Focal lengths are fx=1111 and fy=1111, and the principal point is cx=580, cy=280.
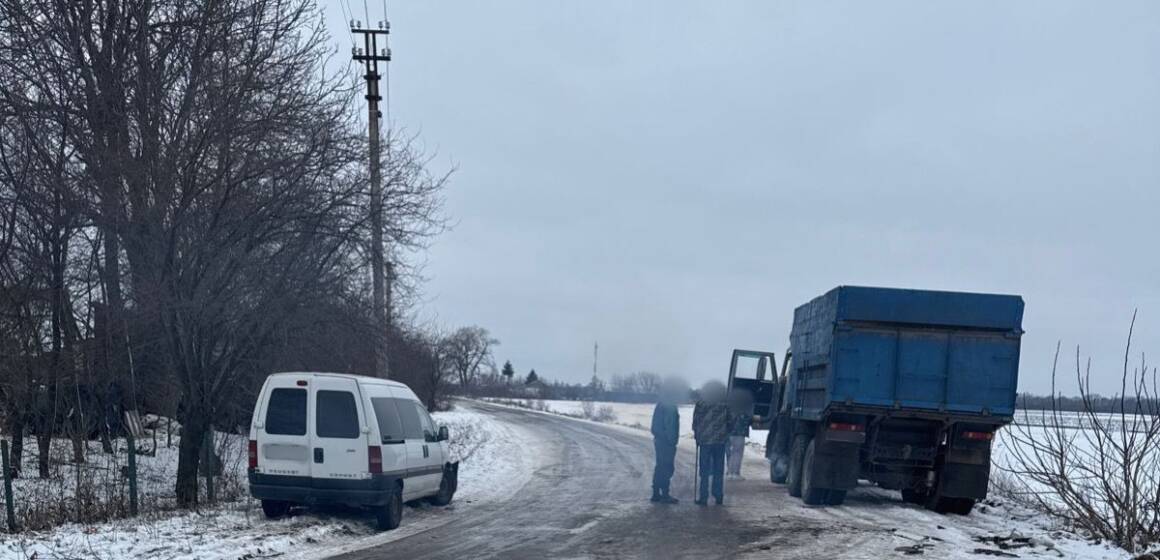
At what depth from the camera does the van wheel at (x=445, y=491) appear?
17047 mm

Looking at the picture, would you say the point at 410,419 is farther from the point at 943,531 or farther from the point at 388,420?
the point at 943,531

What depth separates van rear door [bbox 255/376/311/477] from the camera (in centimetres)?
1382

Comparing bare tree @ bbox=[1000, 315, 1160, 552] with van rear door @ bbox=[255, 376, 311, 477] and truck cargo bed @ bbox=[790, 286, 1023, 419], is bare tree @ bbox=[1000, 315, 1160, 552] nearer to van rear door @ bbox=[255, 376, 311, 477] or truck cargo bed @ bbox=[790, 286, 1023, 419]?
truck cargo bed @ bbox=[790, 286, 1023, 419]

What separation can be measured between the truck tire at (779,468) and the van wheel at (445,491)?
6927 mm

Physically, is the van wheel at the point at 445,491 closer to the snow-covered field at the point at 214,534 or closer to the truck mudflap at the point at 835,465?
the snow-covered field at the point at 214,534

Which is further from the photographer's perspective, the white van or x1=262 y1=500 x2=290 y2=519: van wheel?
x1=262 y1=500 x2=290 y2=519: van wheel

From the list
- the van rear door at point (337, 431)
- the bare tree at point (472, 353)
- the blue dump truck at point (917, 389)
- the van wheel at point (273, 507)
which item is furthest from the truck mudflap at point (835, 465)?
the bare tree at point (472, 353)

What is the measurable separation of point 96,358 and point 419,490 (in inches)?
242

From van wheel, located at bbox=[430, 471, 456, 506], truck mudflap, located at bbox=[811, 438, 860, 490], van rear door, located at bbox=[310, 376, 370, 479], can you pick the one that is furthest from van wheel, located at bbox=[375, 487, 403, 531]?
truck mudflap, located at bbox=[811, 438, 860, 490]

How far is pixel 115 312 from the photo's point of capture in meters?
17.1

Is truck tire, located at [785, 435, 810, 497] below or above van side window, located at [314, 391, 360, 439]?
below

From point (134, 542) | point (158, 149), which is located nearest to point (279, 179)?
point (158, 149)

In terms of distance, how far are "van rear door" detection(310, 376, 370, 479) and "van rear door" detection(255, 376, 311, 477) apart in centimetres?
12

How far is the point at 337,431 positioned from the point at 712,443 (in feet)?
21.4
